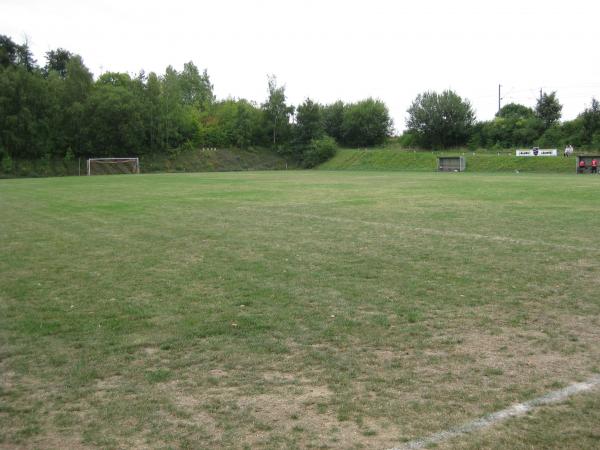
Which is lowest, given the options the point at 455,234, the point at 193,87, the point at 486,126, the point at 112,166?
the point at 455,234

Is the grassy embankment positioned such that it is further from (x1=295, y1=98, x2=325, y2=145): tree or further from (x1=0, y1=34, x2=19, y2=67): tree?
(x1=0, y1=34, x2=19, y2=67): tree

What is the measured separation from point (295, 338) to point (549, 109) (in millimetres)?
71631

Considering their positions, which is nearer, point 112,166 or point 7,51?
→ point 112,166

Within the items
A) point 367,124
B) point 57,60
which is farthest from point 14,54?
point 367,124

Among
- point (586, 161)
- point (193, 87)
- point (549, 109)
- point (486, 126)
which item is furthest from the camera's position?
point (193, 87)

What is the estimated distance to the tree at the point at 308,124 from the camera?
83.5 meters

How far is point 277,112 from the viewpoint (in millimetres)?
87125

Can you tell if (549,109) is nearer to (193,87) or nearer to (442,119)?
(442,119)

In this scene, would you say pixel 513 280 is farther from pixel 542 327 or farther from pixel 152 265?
pixel 152 265

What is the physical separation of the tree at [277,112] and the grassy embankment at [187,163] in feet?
12.4

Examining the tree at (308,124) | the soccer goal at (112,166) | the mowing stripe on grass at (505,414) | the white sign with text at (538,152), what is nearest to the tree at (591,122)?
the white sign with text at (538,152)

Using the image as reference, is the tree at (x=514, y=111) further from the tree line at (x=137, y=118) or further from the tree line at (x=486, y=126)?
Result: the tree line at (x=137, y=118)

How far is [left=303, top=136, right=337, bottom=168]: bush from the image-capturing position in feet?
260

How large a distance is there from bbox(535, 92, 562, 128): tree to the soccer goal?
50.6m
